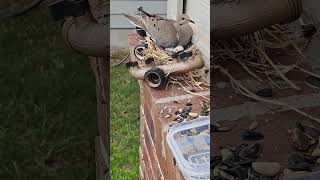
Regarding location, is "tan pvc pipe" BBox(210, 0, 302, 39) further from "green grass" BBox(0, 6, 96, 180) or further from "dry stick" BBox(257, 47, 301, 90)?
"green grass" BBox(0, 6, 96, 180)

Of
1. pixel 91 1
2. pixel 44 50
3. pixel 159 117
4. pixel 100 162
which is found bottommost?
pixel 44 50

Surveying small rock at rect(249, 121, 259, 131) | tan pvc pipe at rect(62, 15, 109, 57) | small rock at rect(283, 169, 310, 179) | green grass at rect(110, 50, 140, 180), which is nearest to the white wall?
green grass at rect(110, 50, 140, 180)

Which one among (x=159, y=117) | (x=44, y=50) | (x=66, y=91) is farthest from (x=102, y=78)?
(x=44, y=50)

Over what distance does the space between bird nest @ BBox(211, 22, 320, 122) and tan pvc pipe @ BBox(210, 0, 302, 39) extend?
136mm

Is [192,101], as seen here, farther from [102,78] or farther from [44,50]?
[44,50]

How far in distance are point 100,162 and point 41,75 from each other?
57.1 inches

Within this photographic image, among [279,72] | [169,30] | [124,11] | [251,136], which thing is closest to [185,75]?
[169,30]

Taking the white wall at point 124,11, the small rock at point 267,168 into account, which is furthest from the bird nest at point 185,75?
the white wall at point 124,11

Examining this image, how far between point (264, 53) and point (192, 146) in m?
0.52

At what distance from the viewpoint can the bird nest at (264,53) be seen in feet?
5.90

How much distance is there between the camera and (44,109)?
112 inches

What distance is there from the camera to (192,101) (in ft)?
5.66

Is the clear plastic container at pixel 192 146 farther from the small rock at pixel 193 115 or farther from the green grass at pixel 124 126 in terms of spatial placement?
the green grass at pixel 124 126

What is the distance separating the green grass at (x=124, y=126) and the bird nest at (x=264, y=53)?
1.42 ft
